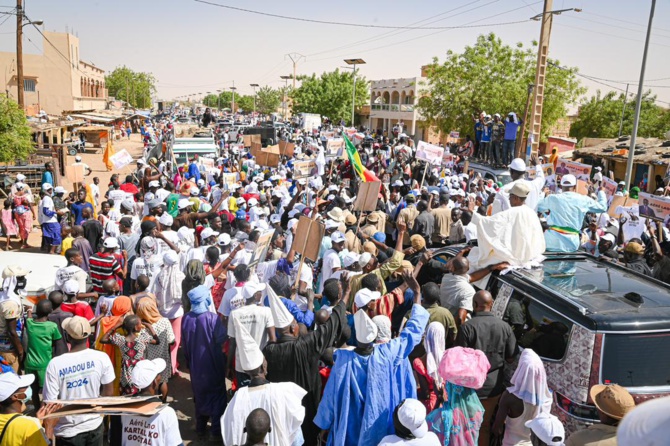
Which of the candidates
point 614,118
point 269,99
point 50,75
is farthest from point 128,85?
point 614,118

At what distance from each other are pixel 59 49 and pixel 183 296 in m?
56.6

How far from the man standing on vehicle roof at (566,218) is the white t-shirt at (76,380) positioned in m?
4.87

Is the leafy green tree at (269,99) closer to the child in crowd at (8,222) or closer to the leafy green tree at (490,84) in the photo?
the leafy green tree at (490,84)

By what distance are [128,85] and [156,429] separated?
362ft

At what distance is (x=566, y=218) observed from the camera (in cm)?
624

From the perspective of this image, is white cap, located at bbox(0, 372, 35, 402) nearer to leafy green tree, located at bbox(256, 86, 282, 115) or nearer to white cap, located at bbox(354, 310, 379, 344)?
white cap, located at bbox(354, 310, 379, 344)

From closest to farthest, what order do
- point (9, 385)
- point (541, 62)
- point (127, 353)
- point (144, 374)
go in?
point (9, 385)
point (144, 374)
point (127, 353)
point (541, 62)

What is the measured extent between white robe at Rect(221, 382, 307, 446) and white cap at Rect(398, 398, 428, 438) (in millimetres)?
932

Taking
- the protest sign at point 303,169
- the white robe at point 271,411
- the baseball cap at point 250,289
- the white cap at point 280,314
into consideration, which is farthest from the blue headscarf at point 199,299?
the protest sign at point 303,169

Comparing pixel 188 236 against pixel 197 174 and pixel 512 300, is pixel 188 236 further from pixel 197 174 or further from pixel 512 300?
pixel 197 174

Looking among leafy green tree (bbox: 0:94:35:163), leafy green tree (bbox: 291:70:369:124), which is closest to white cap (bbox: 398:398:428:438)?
leafy green tree (bbox: 0:94:35:163)

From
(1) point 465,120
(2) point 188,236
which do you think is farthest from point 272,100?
(2) point 188,236

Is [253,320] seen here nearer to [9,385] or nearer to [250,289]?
[250,289]

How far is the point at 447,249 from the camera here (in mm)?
6316
